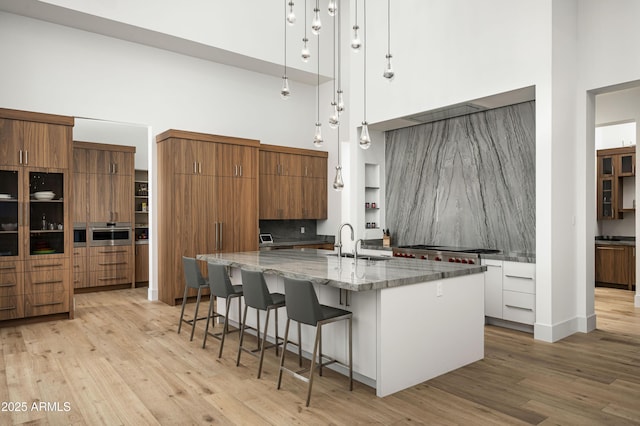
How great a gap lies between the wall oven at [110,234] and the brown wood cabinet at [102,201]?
0.07m

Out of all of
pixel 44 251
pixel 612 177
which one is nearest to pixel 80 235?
pixel 44 251

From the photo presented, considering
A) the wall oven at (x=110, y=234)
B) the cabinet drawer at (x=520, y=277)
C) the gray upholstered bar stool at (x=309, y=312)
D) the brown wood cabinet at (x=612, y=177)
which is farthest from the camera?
the brown wood cabinet at (x=612, y=177)

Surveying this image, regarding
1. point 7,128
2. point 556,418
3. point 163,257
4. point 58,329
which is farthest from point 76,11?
point 556,418

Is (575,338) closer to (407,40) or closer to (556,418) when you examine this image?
(556,418)

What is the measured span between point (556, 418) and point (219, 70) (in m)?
6.80

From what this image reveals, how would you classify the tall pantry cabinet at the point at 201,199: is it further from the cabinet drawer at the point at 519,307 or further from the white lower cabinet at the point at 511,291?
the cabinet drawer at the point at 519,307

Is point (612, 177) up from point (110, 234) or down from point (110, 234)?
up

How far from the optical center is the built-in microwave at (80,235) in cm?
712

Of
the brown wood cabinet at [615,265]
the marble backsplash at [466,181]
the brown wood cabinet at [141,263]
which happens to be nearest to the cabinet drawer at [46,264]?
the brown wood cabinet at [141,263]

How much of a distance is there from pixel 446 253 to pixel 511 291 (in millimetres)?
841

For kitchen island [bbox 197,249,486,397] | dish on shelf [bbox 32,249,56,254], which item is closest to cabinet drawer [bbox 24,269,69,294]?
dish on shelf [bbox 32,249,56,254]

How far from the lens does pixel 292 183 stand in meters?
7.94

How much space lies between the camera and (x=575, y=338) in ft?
15.0

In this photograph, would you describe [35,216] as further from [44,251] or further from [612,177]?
[612,177]
